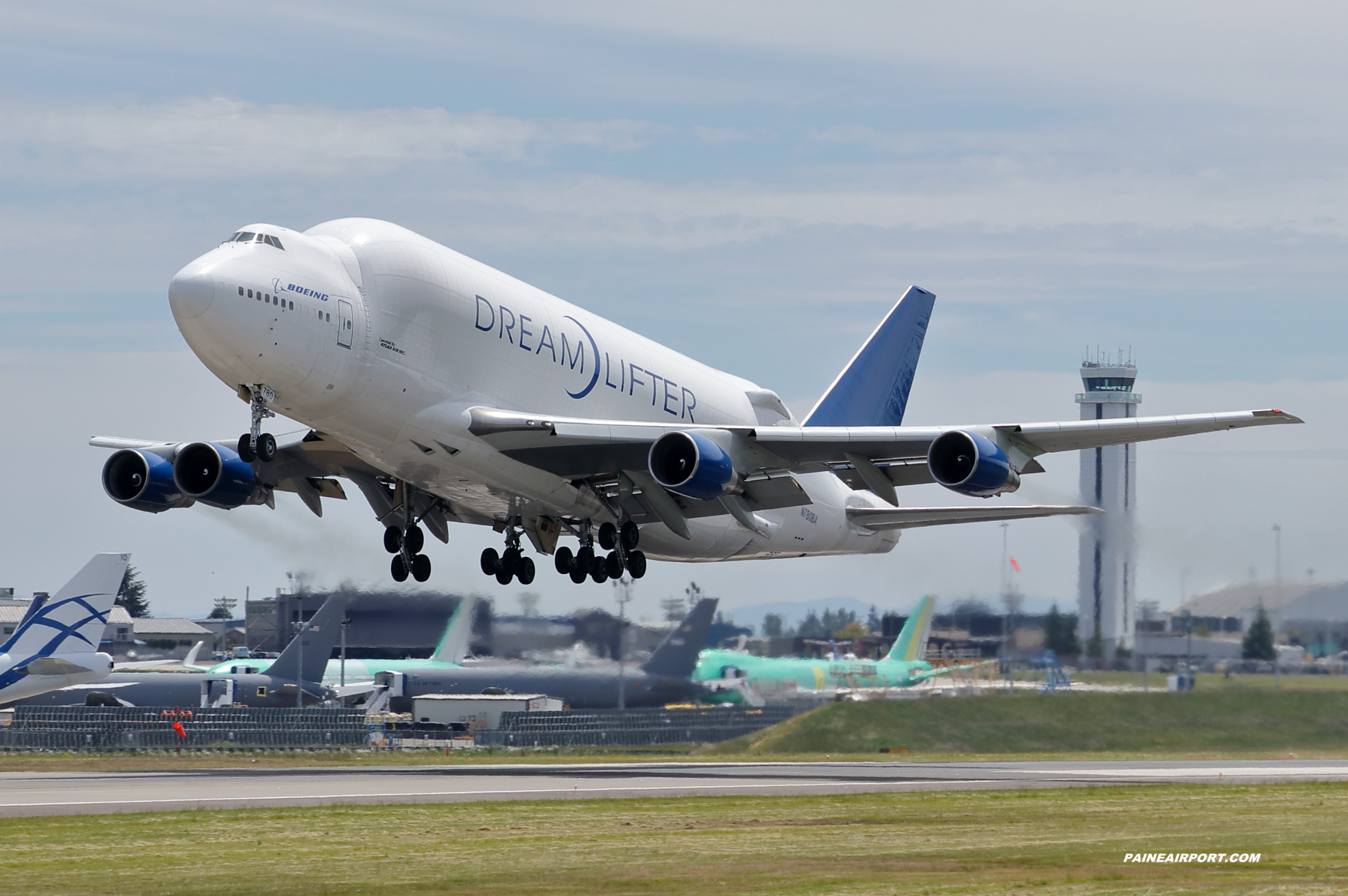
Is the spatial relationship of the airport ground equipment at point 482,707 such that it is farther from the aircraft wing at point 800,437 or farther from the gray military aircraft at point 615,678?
the aircraft wing at point 800,437

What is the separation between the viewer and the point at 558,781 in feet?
133

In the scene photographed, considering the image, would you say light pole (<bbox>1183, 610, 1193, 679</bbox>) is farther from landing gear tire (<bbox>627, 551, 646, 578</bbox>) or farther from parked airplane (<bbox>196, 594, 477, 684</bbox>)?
landing gear tire (<bbox>627, 551, 646, 578</bbox>)

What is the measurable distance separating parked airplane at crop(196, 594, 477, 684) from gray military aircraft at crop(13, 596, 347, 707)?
180 cm

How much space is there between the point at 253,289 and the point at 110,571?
91.1ft

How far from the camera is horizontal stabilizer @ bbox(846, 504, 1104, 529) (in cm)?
4009

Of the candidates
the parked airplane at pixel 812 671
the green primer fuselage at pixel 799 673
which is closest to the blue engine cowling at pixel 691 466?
the parked airplane at pixel 812 671

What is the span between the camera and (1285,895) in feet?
67.2

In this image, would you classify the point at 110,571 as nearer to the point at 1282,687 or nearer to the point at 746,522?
the point at 746,522

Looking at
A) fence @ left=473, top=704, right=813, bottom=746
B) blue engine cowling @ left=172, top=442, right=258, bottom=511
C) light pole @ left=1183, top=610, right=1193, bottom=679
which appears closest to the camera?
blue engine cowling @ left=172, top=442, right=258, bottom=511

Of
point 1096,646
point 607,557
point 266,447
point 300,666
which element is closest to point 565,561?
point 607,557

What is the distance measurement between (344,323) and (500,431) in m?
4.28

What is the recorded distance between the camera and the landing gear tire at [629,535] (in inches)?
1469

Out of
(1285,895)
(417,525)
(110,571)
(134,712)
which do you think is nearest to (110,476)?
(417,525)

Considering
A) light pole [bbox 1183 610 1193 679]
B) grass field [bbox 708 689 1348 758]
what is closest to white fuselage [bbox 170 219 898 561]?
grass field [bbox 708 689 1348 758]
